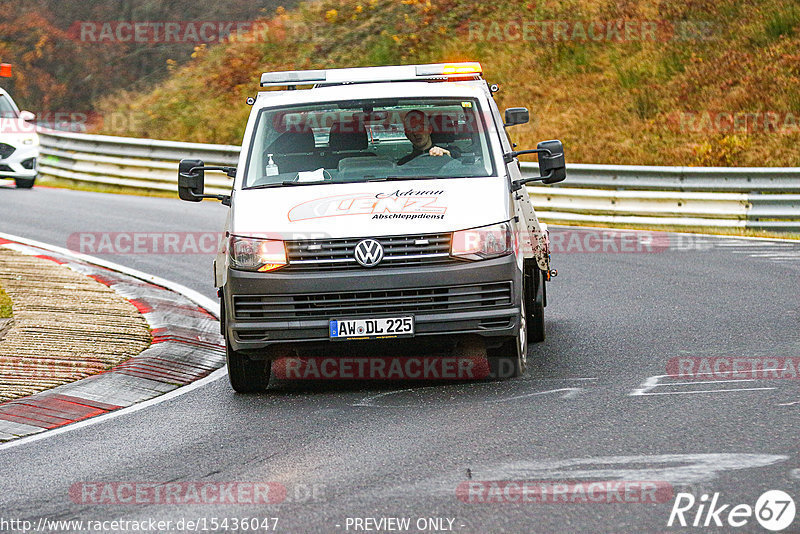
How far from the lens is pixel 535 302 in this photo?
978 cm

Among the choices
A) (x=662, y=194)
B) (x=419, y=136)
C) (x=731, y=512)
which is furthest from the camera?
(x=662, y=194)

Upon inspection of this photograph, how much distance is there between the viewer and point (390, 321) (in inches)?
312

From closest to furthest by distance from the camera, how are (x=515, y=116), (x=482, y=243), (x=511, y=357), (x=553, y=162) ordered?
(x=482, y=243)
(x=511, y=357)
(x=553, y=162)
(x=515, y=116)

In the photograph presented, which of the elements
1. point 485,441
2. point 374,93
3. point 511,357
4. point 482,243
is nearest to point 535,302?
point 511,357

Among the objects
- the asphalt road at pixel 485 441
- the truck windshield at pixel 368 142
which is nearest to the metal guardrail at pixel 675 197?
the asphalt road at pixel 485 441

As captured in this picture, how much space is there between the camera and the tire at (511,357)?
329 inches

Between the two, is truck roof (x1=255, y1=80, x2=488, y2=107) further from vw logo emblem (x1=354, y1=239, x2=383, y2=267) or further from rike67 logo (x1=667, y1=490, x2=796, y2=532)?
rike67 logo (x1=667, y1=490, x2=796, y2=532)

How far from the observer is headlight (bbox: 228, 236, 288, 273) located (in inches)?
317

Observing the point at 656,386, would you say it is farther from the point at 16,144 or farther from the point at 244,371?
the point at 16,144

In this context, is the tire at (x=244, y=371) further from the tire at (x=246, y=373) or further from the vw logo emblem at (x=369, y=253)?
the vw logo emblem at (x=369, y=253)

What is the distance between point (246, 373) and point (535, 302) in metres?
2.50

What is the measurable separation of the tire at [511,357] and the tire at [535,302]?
103 cm

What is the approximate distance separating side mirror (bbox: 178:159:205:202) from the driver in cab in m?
1.46

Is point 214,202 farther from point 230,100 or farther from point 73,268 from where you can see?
point 230,100
